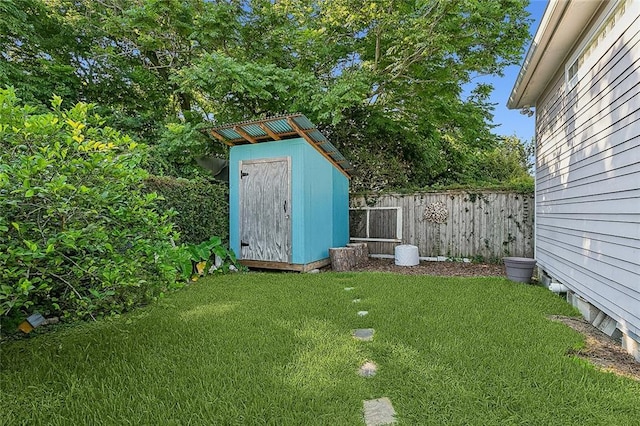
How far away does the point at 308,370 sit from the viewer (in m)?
2.06

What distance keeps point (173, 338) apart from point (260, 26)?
8.26 m

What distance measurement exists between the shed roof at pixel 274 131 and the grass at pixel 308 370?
2994 millimetres

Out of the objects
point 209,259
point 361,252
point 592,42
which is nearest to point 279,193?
point 209,259

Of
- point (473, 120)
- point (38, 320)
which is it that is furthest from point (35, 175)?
point (473, 120)

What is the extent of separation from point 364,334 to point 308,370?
2.58 ft

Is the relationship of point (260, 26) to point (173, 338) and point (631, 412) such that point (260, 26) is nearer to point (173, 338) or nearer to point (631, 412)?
point (173, 338)

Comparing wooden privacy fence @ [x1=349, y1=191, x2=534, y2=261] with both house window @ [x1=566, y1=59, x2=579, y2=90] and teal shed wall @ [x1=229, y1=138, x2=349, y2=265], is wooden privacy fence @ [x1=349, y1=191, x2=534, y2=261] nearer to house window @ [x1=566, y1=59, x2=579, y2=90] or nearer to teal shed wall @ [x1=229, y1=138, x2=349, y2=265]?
teal shed wall @ [x1=229, y1=138, x2=349, y2=265]

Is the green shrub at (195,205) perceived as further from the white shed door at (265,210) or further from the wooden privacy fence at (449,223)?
the wooden privacy fence at (449,223)

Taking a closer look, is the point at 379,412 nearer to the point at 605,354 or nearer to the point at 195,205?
the point at 605,354

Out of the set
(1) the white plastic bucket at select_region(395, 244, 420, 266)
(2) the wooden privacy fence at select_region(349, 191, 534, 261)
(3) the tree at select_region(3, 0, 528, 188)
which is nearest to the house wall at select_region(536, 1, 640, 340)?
(2) the wooden privacy fence at select_region(349, 191, 534, 261)

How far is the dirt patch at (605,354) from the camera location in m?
2.12

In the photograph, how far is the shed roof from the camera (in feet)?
17.2

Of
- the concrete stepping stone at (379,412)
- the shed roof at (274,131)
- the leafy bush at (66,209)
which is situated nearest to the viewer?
the concrete stepping stone at (379,412)

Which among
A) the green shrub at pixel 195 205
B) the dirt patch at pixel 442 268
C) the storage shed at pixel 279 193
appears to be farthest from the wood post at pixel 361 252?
the green shrub at pixel 195 205
